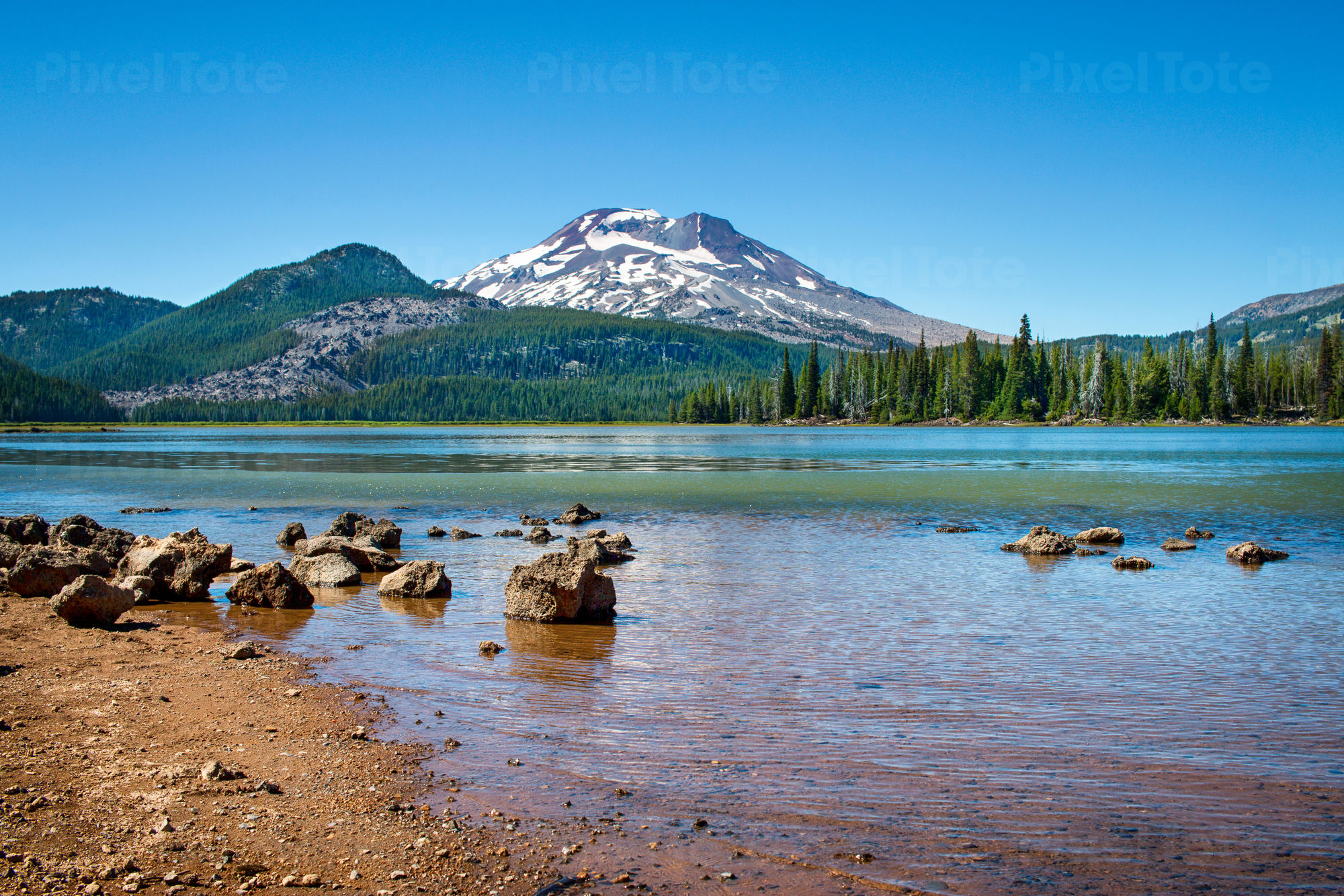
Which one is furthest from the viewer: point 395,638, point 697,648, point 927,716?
point 395,638

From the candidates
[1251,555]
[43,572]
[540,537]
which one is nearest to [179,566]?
[43,572]

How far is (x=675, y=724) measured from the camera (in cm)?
945

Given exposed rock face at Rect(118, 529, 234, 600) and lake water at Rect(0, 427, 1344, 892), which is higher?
exposed rock face at Rect(118, 529, 234, 600)

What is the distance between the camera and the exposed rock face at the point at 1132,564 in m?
21.0

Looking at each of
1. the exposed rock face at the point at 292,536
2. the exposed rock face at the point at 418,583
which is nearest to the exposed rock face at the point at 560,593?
the exposed rock face at the point at 418,583

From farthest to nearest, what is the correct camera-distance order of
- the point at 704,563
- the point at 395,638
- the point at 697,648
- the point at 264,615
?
the point at 704,563, the point at 264,615, the point at 395,638, the point at 697,648

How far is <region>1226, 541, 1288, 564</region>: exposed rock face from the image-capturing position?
21.4 meters

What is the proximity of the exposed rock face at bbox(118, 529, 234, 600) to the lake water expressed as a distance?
730 millimetres

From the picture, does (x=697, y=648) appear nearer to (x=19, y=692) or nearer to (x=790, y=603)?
(x=790, y=603)

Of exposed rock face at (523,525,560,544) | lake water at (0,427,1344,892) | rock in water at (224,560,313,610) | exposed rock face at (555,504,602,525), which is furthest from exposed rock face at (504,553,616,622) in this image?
exposed rock face at (555,504,602,525)

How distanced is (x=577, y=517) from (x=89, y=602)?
18595 millimetres

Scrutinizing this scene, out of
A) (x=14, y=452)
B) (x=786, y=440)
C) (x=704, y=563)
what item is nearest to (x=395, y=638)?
(x=704, y=563)

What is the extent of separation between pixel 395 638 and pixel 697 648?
489cm

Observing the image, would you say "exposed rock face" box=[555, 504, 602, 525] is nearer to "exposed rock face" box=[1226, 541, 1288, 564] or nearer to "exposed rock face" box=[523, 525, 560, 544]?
"exposed rock face" box=[523, 525, 560, 544]
